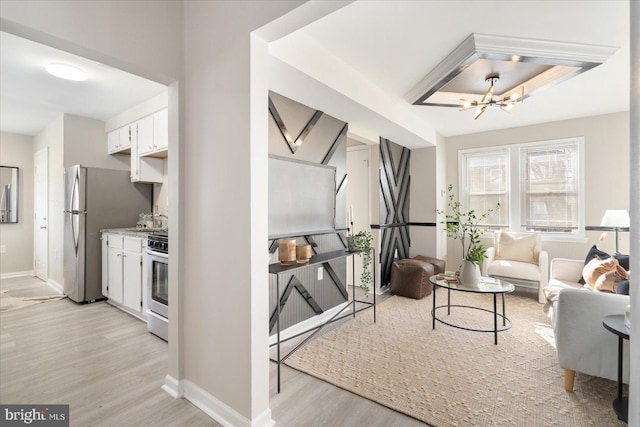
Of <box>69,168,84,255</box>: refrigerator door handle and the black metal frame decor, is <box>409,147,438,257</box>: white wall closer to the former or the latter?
the black metal frame decor

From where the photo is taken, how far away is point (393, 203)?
4879mm

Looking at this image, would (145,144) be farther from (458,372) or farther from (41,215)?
(458,372)

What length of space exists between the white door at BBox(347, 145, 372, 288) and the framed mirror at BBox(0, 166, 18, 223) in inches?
224

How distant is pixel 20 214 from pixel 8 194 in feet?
1.23

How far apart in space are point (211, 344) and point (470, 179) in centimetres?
499

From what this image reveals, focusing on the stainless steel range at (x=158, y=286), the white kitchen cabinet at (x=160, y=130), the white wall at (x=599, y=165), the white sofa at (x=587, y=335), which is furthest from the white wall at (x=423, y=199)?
the stainless steel range at (x=158, y=286)

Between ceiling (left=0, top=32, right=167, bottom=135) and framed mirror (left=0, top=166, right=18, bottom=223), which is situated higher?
ceiling (left=0, top=32, right=167, bottom=135)

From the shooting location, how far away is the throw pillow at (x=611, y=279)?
2.49 m

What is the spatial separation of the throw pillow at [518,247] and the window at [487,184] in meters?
0.53

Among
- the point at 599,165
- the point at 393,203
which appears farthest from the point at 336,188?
the point at 599,165

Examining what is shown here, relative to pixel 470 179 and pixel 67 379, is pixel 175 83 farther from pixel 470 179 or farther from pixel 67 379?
pixel 470 179

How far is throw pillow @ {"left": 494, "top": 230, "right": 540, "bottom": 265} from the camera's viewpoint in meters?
4.36

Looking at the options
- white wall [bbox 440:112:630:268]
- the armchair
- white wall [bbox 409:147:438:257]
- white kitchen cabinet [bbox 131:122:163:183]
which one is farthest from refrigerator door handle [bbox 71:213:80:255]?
white wall [bbox 440:112:630:268]

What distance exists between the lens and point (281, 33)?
5.53 ft
